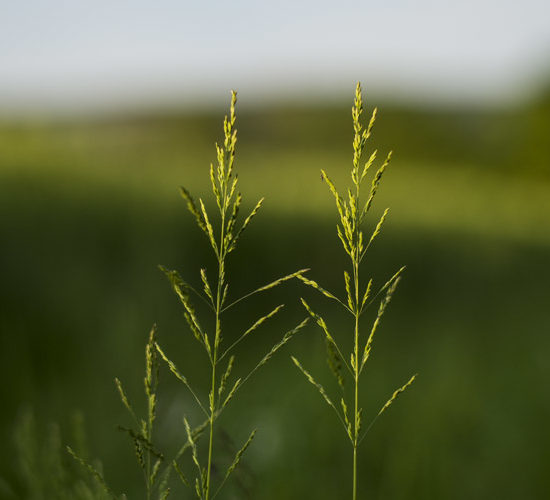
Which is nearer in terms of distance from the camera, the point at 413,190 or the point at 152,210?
the point at 152,210

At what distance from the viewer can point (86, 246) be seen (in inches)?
195

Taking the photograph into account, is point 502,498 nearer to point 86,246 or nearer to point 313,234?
point 86,246

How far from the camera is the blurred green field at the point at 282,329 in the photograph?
8.56 feet

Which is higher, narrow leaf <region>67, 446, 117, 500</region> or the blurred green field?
narrow leaf <region>67, 446, 117, 500</region>

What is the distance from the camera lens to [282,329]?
506cm

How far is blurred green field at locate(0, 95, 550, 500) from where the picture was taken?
8.56ft

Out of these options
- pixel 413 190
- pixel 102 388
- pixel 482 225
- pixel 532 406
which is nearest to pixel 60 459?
pixel 102 388

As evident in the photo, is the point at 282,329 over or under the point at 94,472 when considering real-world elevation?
under

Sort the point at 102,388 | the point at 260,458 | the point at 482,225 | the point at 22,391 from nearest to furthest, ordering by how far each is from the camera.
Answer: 1. the point at 260,458
2. the point at 22,391
3. the point at 102,388
4. the point at 482,225

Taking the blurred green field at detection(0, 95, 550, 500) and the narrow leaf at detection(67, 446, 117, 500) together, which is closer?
the narrow leaf at detection(67, 446, 117, 500)

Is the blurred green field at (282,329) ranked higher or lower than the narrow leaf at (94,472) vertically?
lower

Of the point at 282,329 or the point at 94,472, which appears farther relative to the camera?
the point at 282,329

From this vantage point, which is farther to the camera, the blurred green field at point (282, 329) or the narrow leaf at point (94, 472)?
the blurred green field at point (282, 329)

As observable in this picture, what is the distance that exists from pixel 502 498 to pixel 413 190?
10628mm
